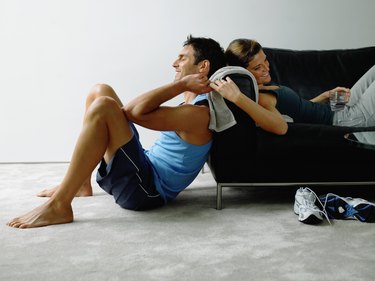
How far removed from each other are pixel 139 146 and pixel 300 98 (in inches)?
42.4

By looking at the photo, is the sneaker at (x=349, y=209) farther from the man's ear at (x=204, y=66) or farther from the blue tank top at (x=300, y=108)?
the man's ear at (x=204, y=66)

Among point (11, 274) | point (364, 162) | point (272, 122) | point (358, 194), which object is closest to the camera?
point (11, 274)

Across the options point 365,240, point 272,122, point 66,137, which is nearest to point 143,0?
point 66,137

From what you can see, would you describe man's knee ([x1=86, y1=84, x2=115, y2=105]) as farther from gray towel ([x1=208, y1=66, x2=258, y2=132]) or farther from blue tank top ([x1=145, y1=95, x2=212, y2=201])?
gray towel ([x1=208, y1=66, x2=258, y2=132])

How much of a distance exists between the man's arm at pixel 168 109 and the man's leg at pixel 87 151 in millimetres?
81

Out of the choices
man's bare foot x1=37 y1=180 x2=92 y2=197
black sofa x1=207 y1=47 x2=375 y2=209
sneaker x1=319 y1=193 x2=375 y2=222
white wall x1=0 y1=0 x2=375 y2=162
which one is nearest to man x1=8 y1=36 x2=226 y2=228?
black sofa x1=207 y1=47 x2=375 y2=209

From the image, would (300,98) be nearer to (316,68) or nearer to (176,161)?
(316,68)

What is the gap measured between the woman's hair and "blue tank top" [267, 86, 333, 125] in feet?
0.87

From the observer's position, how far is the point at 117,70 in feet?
12.0

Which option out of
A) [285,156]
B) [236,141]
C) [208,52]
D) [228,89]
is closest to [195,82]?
[228,89]

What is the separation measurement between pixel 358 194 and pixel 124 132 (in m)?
1.43

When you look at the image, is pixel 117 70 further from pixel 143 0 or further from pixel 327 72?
pixel 327 72

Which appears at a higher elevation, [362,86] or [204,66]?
[204,66]

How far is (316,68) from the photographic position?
3.12 meters
